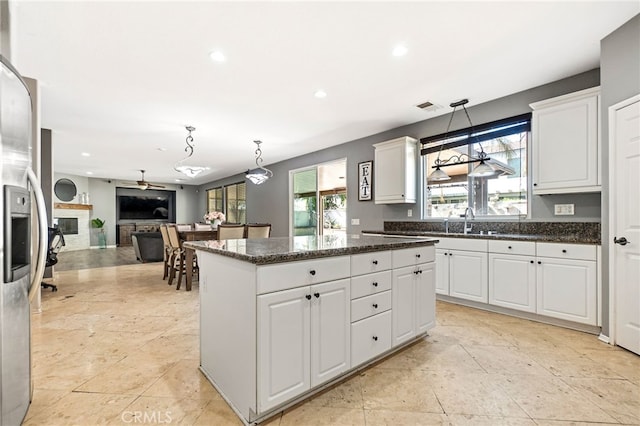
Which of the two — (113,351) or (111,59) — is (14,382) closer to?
(113,351)

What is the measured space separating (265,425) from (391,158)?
152 inches

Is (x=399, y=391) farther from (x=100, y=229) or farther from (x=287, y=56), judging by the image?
(x=100, y=229)

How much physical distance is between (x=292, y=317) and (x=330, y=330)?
1.02ft

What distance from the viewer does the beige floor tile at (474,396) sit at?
63.6 inches

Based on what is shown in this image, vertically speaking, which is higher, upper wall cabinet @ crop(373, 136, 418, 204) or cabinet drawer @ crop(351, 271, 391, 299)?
upper wall cabinet @ crop(373, 136, 418, 204)

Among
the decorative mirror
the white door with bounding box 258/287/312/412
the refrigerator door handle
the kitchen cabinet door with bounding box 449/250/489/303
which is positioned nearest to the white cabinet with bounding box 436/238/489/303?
the kitchen cabinet door with bounding box 449/250/489/303

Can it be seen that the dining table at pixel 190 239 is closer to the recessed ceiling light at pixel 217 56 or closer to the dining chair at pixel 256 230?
the dining chair at pixel 256 230

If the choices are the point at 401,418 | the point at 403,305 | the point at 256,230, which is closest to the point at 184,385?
the point at 401,418

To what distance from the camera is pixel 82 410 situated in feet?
5.32

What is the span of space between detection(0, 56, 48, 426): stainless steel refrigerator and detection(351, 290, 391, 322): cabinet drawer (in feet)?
5.46

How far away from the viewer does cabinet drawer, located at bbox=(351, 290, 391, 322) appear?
190 centimetres

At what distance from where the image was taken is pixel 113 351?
7.71 ft

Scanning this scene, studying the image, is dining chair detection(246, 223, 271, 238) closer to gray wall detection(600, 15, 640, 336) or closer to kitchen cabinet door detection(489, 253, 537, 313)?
kitchen cabinet door detection(489, 253, 537, 313)

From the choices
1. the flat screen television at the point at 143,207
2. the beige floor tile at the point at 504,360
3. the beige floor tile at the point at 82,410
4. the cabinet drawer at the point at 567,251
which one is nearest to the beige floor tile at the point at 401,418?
the beige floor tile at the point at 504,360
